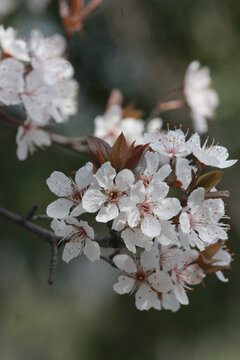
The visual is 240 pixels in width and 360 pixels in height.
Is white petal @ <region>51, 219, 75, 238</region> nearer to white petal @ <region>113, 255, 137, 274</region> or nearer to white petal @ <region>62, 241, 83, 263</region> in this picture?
white petal @ <region>62, 241, 83, 263</region>

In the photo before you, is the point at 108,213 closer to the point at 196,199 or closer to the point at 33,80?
the point at 196,199

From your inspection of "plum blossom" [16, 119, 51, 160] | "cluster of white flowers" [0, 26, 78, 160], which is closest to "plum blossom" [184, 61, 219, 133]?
"cluster of white flowers" [0, 26, 78, 160]

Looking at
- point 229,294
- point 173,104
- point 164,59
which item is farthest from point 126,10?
point 229,294

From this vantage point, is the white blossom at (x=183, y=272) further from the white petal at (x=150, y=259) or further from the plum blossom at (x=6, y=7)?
the plum blossom at (x=6, y=7)

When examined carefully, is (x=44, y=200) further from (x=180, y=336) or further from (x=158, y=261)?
(x=158, y=261)

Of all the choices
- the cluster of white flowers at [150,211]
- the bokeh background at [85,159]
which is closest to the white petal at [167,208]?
the cluster of white flowers at [150,211]

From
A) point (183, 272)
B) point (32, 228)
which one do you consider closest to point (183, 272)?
point (183, 272)
